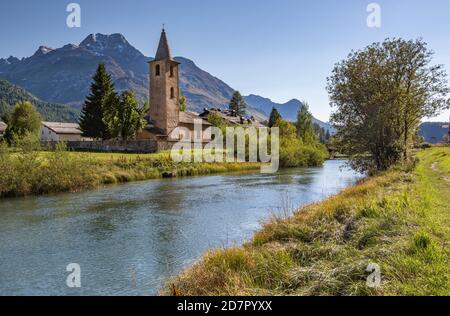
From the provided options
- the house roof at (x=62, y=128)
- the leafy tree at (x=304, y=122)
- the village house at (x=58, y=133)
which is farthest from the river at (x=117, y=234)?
the house roof at (x=62, y=128)

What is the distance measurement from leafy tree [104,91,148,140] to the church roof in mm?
15377

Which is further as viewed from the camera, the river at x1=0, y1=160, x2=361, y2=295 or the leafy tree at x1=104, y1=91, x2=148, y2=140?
the leafy tree at x1=104, y1=91, x2=148, y2=140

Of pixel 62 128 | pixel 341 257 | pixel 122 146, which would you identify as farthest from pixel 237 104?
pixel 341 257

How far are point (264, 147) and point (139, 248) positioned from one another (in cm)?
5300

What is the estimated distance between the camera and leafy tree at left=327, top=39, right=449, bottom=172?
2928 centimetres

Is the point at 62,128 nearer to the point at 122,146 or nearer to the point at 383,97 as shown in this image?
the point at 122,146

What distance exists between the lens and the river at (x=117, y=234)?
11117 mm

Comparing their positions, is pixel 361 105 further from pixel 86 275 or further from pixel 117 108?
pixel 117 108

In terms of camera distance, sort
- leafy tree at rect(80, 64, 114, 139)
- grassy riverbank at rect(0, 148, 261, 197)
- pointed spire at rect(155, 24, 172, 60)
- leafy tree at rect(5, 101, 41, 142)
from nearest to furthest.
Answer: grassy riverbank at rect(0, 148, 261, 197) < leafy tree at rect(80, 64, 114, 139) < pointed spire at rect(155, 24, 172, 60) < leafy tree at rect(5, 101, 41, 142)

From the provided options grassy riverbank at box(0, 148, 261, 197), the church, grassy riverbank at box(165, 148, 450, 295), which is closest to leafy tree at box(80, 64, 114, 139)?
the church

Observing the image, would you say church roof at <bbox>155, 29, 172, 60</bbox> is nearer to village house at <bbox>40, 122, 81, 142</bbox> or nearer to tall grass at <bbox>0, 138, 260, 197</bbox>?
village house at <bbox>40, 122, 81, 142</bbox>

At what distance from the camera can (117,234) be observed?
16.6 metres

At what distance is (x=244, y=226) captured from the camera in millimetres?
17734
